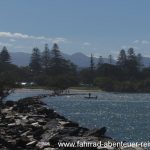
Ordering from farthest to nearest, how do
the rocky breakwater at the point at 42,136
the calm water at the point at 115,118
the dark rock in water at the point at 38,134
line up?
the calm water at the point at 115,118 → the dark rock in water at the point at 38,134 → the rocky breakwater at the point at 42,136

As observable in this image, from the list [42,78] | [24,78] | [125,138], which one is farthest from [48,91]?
[125,138]

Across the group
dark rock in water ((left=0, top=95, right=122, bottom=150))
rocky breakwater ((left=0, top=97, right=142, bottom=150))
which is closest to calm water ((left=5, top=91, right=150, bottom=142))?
dark rock in water ((left=0, top=95, right=122, bottom=150))

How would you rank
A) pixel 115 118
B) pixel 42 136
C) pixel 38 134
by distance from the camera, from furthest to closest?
1. pixel 115 118
2. pixel 38 134
3. pixel 42 136

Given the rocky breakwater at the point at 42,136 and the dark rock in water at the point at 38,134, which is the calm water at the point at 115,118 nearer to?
the dark rock in water at the point at 38,134

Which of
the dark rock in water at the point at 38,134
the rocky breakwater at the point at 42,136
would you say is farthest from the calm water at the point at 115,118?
the rocky breakwater at the point at 42,136

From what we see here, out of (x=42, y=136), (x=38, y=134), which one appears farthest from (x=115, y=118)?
(x=42, y=136)

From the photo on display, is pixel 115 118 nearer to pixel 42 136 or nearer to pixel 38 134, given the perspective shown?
pixel 38 134

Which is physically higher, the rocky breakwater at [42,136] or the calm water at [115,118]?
the rocky breakwater at [42,136]

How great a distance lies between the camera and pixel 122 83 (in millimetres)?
188875

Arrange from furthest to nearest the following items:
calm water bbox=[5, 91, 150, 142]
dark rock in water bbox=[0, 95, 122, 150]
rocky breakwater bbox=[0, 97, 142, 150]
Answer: calm water bbox=[5, 91, 150, 142], dark rock in water bbox=[0, 95, 122, 150], rocky breakwater bbox=[0, 97, 142, 150]

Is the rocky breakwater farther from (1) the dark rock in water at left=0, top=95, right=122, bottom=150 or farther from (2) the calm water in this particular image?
(2) the calm water

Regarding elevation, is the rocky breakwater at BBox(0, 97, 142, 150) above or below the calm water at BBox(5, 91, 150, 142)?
above

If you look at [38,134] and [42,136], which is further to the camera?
[38,134]

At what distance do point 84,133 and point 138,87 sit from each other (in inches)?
6185
